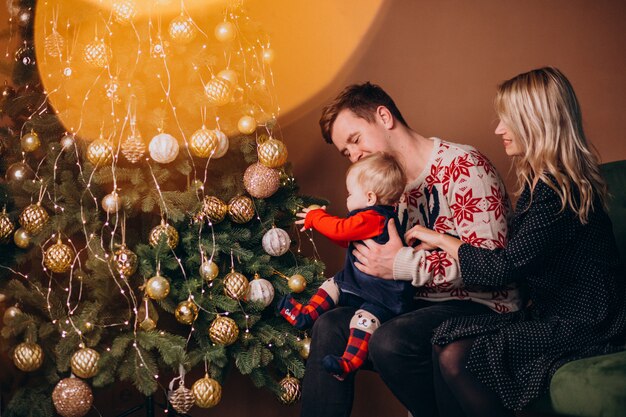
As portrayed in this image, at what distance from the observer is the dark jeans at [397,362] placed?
5.95 feet

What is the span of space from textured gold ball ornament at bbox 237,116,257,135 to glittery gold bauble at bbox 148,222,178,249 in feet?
1.37

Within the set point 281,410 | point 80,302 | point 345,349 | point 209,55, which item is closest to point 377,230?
point 345,349

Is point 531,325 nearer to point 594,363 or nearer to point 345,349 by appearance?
point 594,363

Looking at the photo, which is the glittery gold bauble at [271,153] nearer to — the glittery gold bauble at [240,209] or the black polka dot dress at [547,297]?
the glittery gold bauble at [240,209]

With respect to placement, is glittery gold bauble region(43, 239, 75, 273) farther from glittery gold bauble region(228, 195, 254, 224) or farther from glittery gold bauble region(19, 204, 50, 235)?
glittery gold bauble region(228, 195, 254, 224)

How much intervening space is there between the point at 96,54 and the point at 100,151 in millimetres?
322

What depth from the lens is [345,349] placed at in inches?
77.5

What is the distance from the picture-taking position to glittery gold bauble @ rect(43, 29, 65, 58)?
7.50ft

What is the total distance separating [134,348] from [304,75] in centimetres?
164

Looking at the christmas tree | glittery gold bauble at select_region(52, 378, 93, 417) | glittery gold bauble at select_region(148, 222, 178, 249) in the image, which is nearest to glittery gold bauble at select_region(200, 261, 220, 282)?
the christmas tree

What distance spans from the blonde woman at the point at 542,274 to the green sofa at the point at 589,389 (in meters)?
0.04

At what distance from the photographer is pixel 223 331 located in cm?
217

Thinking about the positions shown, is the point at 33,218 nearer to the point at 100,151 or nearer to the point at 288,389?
the point at 100,151

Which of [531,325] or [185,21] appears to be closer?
[531,325]
